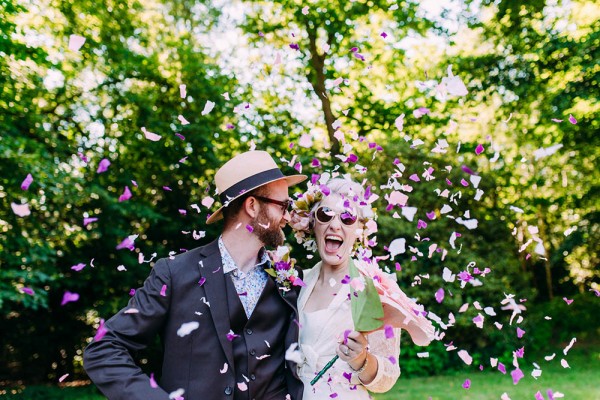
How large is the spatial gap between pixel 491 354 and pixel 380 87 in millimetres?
7493

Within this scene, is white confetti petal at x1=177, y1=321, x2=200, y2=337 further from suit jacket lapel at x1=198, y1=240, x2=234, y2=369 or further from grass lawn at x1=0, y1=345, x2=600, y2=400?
grass lawn at x1=0, y1=345, x2=600, y2=400

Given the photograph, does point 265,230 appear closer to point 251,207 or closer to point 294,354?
point 251,207

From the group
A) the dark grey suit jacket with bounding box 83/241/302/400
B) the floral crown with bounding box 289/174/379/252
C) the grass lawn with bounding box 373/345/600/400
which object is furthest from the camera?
the grass lawn with bounding box 373/345/600/400

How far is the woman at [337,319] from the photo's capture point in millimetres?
Answer: 3223

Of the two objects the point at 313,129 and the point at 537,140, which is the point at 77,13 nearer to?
the point at 313,129

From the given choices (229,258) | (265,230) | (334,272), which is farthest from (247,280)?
(334,272)

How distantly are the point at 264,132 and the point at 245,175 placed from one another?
1042 centimetres

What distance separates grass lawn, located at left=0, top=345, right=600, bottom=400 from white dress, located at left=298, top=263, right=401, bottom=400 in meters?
7.44

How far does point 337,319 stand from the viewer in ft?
11.4

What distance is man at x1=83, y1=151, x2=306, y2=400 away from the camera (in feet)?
9.80

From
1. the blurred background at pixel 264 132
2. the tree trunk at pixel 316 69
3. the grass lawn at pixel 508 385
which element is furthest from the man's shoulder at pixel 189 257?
the tree trunk at pixel 316 69

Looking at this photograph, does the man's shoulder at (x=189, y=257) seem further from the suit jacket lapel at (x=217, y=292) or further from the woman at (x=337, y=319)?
the woman at (x=337, y=319)

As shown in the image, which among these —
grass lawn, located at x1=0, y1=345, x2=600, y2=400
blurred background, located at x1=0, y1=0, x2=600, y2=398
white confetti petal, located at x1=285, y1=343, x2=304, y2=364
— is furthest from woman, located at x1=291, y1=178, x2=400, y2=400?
grass lawn, located at x1=0, y1=345, x2=600, y2=400

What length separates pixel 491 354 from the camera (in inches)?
547
